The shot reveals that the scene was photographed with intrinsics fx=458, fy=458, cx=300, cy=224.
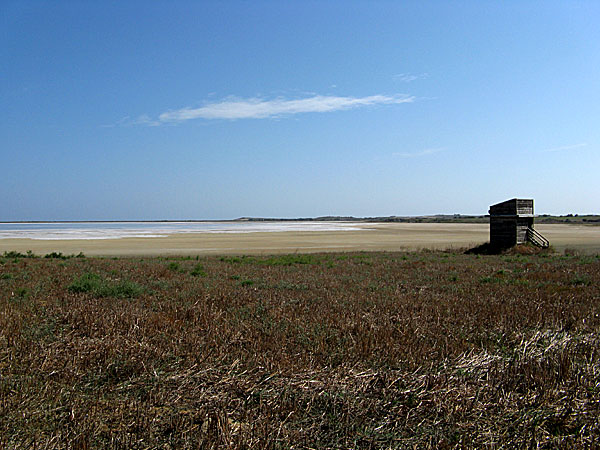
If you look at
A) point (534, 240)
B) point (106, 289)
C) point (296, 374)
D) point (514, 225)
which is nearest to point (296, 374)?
point (296, 374)

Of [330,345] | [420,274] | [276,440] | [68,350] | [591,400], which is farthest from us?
[420,274]

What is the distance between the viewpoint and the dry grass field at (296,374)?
15.2 ft

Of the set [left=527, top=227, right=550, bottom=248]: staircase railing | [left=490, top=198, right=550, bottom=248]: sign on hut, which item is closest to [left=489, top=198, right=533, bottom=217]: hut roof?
[left=490, top=198, right=550, bottom=248]: sign on hut

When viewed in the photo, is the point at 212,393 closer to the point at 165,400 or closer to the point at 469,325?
the point at 165,400

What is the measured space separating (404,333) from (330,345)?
1567mm

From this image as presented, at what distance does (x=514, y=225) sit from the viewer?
1540 inches

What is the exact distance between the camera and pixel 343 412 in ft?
16.7

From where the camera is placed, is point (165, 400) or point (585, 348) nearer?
point (165, 400)

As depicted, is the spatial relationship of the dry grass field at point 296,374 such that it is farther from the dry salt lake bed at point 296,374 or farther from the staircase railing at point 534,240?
the staircase railing at point 534,240

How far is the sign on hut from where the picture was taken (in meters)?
39.2

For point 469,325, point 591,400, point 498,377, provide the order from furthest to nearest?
point 469,325, point 498,377, point 591,400

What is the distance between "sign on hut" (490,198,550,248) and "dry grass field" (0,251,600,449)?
29.3 m

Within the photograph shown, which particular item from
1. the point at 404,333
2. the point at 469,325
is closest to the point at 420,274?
the point at 469,325

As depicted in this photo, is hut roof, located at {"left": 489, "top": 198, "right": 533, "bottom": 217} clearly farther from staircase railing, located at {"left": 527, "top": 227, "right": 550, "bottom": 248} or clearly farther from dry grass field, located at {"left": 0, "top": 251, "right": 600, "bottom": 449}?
dry grass field, located at {"left": 0, "top": 251, "right": 600, "bottom": 449}
